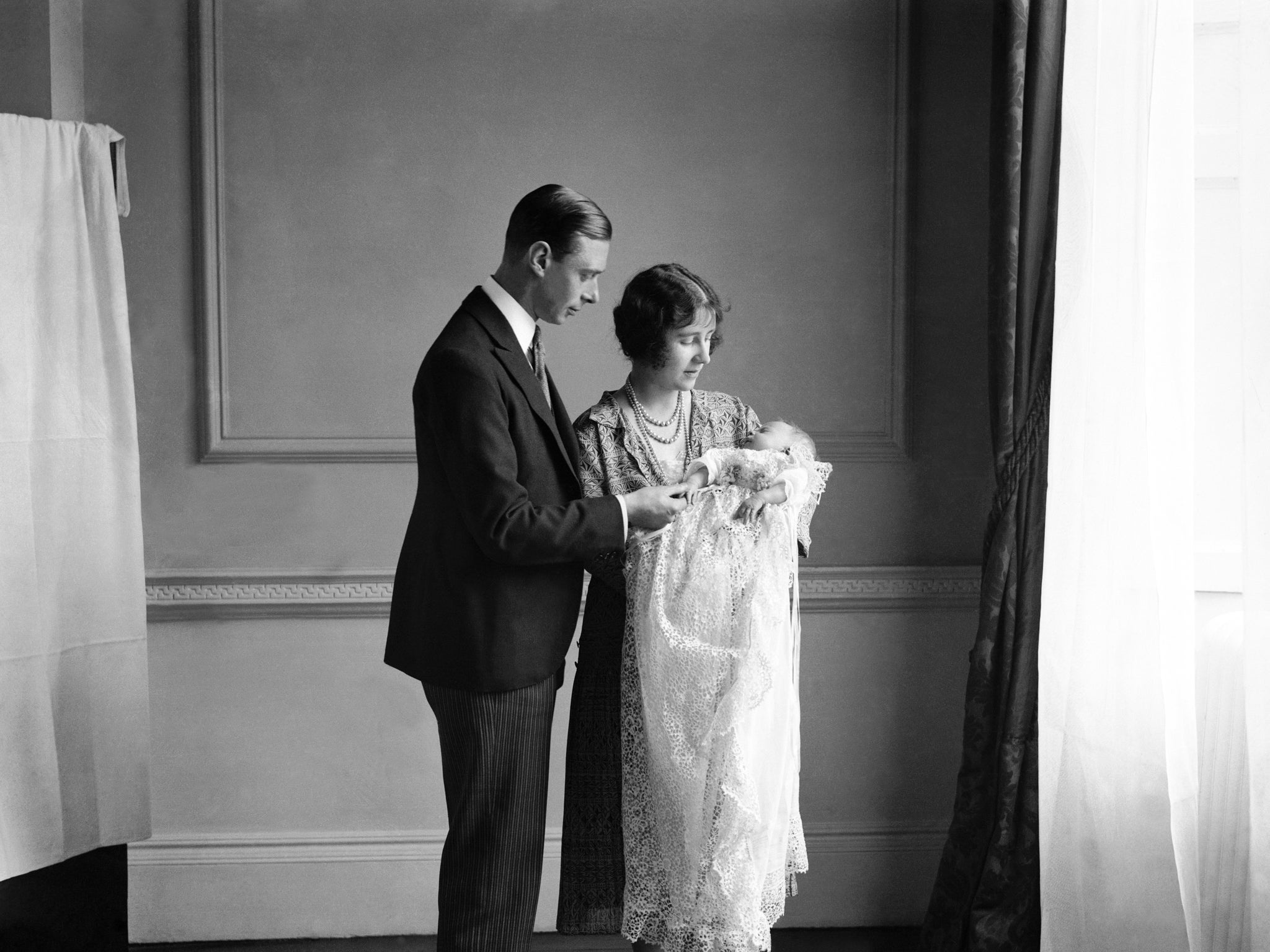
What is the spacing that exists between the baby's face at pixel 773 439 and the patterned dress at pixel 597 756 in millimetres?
65

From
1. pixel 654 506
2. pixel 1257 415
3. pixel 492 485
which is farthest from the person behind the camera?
pixel 654 506

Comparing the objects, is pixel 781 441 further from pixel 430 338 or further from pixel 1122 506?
pixel 430 338

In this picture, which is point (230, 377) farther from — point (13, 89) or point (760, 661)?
point (760, 661)

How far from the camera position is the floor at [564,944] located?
2.65m

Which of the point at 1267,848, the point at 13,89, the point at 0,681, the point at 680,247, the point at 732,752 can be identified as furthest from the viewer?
the point at 680,247

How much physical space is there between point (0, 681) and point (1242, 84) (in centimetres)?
241

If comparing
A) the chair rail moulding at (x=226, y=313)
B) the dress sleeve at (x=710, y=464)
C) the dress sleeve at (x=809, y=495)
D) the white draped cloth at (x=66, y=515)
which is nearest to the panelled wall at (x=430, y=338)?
the chair rail moulding at (x=226, y=313)

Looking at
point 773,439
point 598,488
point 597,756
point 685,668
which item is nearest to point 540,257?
point 598,488

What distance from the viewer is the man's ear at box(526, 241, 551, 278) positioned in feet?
5.82

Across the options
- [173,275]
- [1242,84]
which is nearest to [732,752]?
[1242,84]

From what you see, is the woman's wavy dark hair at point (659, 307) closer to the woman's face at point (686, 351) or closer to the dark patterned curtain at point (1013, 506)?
Result: the woman's face at point (686, 351)

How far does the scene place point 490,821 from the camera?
5.79ft

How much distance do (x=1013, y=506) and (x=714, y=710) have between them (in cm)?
89

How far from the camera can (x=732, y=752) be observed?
1744mm
